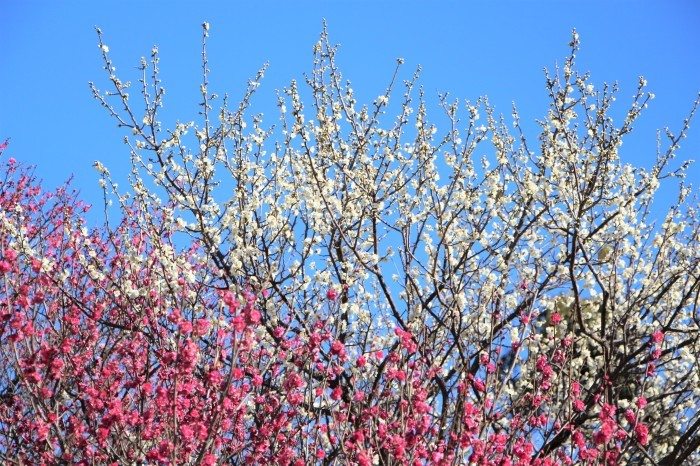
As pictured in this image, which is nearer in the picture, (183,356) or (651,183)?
(183,356)

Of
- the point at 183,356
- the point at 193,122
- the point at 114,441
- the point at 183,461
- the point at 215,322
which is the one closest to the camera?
the point at 183,356

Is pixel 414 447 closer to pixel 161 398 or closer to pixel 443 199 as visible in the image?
pixel 161 398

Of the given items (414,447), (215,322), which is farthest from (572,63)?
(414,447)

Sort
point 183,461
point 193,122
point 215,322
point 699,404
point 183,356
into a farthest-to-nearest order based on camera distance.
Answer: point 699,404 < point 193,122 < point 215,322 < point 183,461 < point 183,356

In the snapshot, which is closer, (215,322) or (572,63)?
(215,322)

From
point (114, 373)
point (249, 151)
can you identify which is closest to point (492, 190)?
point (249, 151)

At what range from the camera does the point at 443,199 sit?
8.45 m

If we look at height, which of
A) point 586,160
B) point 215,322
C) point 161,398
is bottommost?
point 161,398

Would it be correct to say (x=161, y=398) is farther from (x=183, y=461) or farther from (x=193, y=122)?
(x=193, y=122)

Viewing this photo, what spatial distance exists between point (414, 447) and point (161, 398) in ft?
5.47

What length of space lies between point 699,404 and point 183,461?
21.0 ft

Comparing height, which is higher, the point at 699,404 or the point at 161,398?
the point at 699,404

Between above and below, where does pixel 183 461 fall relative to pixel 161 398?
below

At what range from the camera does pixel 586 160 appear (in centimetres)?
843
